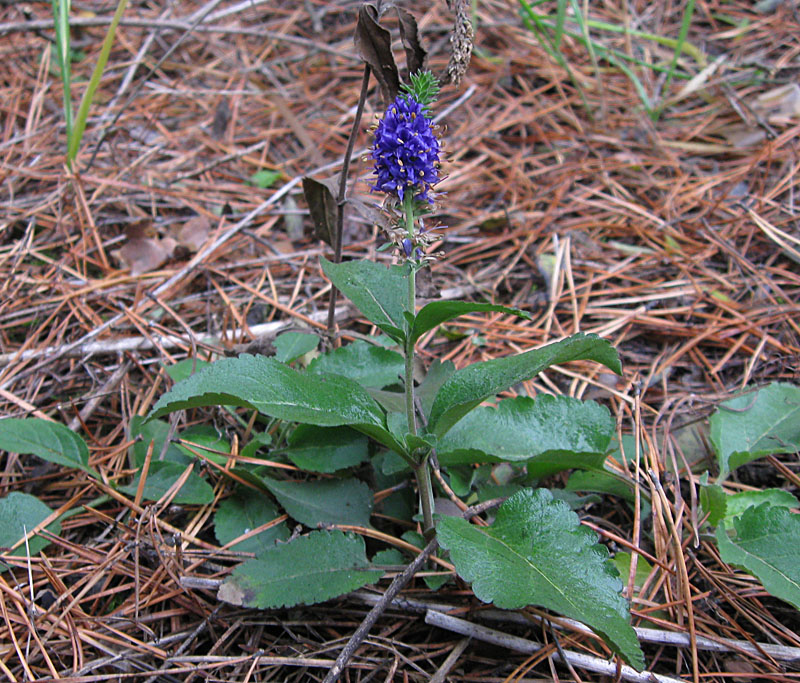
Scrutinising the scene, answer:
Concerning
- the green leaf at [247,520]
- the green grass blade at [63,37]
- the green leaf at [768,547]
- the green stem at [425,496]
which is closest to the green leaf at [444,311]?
the green stem at [425,496]

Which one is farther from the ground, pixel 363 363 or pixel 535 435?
pixel 363 363

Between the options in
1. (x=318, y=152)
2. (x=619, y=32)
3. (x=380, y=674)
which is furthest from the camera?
(x=619, y=32)

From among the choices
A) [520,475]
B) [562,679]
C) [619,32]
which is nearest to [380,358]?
[520,475]

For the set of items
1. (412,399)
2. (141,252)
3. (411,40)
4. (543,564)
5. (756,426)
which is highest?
(411,40)

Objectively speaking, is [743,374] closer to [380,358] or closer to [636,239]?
[636,239]

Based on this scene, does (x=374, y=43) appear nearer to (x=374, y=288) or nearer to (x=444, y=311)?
(x=374, y=288)

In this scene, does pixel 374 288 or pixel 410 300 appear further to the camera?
pixel 374 288

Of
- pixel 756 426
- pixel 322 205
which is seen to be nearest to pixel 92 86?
pixel 322 205

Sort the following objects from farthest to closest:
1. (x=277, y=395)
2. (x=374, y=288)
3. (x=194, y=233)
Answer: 1. (x=194, y=233)
2. (x=374, y=288)
3. (x=277, y=395)
